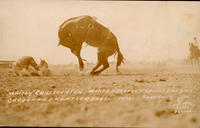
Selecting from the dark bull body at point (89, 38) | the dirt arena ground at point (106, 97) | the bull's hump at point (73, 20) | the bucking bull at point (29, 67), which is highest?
the bull's hump at point (73, 20)

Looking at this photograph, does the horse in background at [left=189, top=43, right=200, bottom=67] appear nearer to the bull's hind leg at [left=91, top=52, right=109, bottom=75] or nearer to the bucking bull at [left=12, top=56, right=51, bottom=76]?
the bull's hind leg at [left=91, top=52, right=109, bottom=75]

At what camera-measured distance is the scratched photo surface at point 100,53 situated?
1.75 metres

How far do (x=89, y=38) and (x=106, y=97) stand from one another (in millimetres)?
630

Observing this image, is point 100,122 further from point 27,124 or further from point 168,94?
point 168,94

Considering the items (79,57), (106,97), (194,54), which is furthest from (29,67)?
(194,54)

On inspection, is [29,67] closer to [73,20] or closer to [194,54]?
[73,20]

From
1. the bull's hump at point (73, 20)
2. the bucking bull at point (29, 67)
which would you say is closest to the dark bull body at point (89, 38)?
the bull's hump at point (73, 20)

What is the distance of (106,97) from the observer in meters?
1.69

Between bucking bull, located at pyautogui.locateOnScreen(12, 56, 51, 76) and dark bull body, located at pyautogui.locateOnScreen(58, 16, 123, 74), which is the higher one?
dark bull body, located at pyautogui.locateOnScreen(58, 16, 123, 74)

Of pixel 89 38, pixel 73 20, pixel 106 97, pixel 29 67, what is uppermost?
pixel 73 20

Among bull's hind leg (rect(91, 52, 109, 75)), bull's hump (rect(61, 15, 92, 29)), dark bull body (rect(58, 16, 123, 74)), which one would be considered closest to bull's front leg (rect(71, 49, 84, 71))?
dark bull body (rect(58, 16, 123, 74))

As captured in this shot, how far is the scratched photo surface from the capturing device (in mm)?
1749

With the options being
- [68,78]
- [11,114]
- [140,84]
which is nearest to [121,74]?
[140,84]

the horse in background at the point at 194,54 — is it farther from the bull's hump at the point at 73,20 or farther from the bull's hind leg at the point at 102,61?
the bull's hump at the point at 73,20
